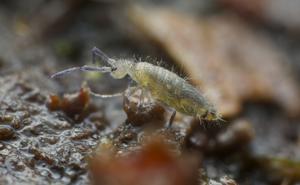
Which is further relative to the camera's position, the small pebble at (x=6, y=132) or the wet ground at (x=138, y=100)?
the small pebble at (x=6, y=132)

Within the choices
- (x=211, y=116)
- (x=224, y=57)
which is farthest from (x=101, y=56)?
(x=224, y=57)

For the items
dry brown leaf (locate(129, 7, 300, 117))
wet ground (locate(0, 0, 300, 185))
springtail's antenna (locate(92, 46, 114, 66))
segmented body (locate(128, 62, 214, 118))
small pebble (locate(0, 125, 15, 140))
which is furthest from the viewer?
dry brown leaf (locate(129, 7, 300, 117))

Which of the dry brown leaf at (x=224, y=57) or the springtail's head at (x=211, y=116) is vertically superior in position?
the dry brown leaf at (x=224, y=57)

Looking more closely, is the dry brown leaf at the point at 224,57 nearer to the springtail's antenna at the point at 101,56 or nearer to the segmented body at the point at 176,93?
the segmented body at the point at 176,93

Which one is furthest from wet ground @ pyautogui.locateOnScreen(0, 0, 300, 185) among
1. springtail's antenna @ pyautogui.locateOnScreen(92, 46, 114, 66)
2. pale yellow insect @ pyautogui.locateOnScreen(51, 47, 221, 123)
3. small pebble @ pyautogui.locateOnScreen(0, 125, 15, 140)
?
springtail's antenna @ pyautogui.locateOnScreen(92, 46, 114, 66)

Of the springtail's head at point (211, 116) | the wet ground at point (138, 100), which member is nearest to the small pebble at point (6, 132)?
the wet ground at point (138, 100)

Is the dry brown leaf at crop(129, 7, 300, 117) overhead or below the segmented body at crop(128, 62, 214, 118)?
overhead

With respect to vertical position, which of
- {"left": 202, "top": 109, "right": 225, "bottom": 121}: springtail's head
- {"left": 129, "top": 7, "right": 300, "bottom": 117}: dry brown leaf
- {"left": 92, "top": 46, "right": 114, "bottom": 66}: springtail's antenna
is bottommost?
{"left": 202, "top": 109, "right": 225, "bottom": 121}: springtail's head

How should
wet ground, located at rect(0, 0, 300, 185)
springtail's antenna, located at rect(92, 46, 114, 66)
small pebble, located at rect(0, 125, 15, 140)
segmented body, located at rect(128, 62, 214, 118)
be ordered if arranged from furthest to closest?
springtail's antenna, located at rect(92, 46, 114, 66) < segmented body, located at rect(128, 62, 214, 118) < small pebble, located at rect(0, 125, 15, 140) < wet ground, located at rect(0, 0, 300, 185)

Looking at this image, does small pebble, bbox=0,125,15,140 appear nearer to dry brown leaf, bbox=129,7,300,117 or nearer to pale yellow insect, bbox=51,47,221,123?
pale yellow insect, bbox=51,47,221,123

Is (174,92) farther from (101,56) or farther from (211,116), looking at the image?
(101,56)
